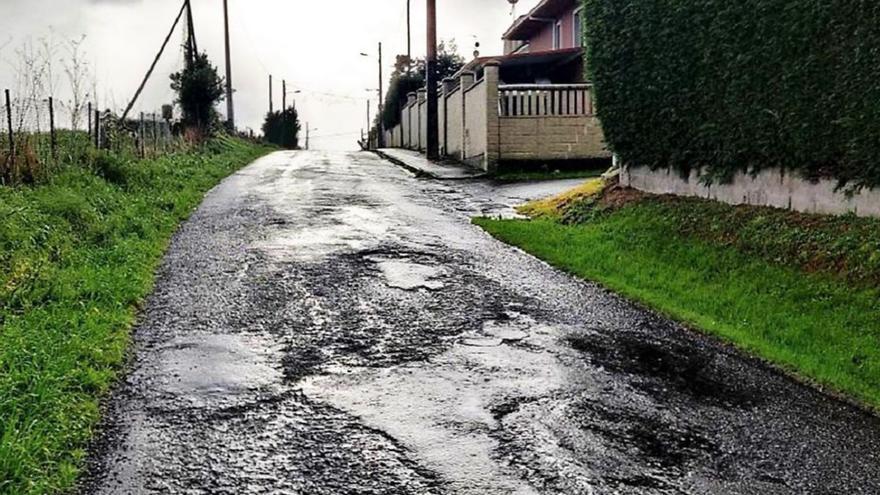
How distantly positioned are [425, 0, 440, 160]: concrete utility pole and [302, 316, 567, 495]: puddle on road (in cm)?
2045

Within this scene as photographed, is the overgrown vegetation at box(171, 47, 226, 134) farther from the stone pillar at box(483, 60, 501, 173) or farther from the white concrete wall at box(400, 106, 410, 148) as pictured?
the stone pillar at box(483, 60, 501, 173)

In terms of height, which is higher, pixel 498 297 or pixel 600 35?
pixel 600 35

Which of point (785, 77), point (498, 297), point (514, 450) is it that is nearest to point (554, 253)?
point (498, 297)

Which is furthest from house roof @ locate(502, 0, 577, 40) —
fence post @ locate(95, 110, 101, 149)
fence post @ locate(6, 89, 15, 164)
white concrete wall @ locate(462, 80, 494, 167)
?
fence post @ locate(6, 89, 15, 164)

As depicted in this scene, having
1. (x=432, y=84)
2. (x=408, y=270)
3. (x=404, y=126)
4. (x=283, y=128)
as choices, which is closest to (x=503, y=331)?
(x=408, y=270)

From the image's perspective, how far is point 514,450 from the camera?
445cm

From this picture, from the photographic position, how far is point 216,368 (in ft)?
18.6

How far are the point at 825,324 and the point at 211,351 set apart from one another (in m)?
4.74

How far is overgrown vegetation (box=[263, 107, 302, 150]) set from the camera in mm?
58781

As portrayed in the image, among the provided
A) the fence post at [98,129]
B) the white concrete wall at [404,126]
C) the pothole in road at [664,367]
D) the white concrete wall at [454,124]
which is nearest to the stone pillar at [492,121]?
the white concrete wall at [454,124]

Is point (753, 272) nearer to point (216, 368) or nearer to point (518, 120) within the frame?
point (216, 368)

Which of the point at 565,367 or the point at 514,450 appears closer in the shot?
the point at 514,450

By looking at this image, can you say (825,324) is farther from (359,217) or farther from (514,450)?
(359,217)

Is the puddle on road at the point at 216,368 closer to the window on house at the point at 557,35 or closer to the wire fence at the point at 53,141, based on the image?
the wire fence at the point at 53,141
